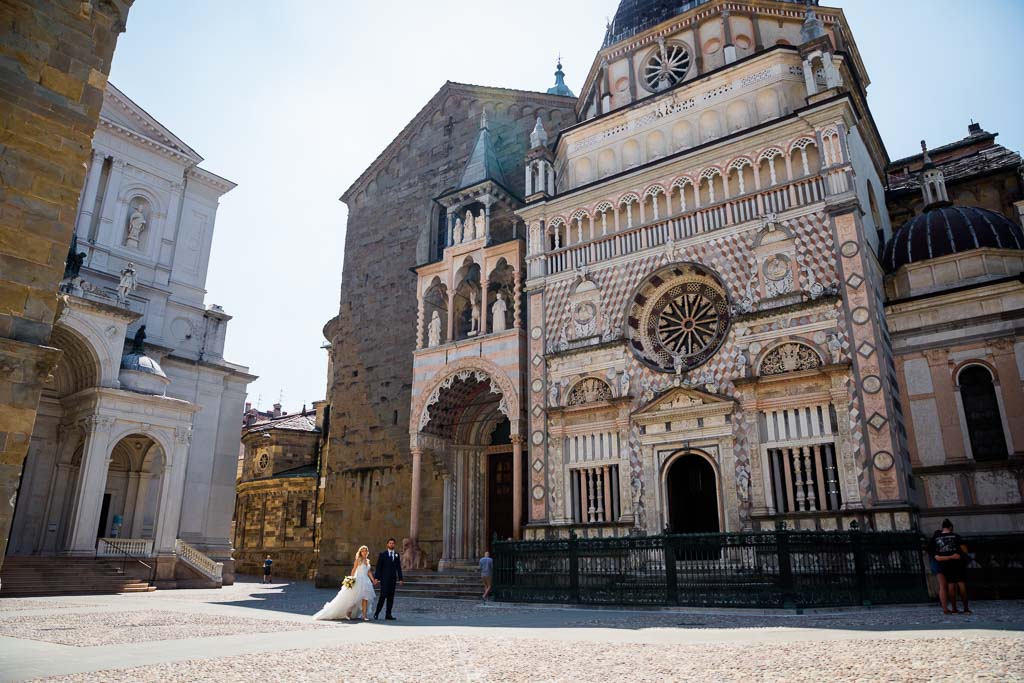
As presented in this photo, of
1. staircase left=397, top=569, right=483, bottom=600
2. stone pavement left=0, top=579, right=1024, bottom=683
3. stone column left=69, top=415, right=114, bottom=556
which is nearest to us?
stone pavement left=0, top=579, right=1024, bottom=683

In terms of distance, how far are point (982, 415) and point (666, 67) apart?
1319cm

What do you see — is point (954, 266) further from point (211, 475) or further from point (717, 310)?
point (211, 475)

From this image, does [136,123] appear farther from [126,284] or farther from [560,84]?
[560,84]

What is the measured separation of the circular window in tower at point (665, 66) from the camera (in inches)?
829

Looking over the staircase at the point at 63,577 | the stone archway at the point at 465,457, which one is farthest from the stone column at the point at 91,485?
the stone archway at the point at 465,457

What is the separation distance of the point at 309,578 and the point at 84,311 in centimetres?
1829

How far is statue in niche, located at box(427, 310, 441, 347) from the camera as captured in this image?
22.7 meters

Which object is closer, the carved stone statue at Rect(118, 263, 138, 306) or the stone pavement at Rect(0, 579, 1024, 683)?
the stone pavement at Rect(0, 579, 1024, 683)

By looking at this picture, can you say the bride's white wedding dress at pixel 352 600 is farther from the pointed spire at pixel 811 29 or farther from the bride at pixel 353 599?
the pointed spire at pixel 811 29

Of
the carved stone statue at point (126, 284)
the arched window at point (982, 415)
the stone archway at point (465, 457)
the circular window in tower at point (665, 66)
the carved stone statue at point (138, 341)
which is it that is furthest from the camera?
the carved stone statue at point (138, 341)

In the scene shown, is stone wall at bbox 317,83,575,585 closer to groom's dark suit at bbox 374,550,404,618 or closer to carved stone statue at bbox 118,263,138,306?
carved stone statue at bbox 118,263,138,306

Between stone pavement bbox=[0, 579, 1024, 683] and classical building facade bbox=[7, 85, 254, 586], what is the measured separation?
12.5m

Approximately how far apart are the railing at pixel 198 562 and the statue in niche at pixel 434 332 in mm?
11644

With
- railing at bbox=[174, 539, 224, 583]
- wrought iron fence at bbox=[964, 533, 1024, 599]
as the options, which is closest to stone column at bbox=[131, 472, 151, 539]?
railing at bbox=[174, 539, 224, 583]
